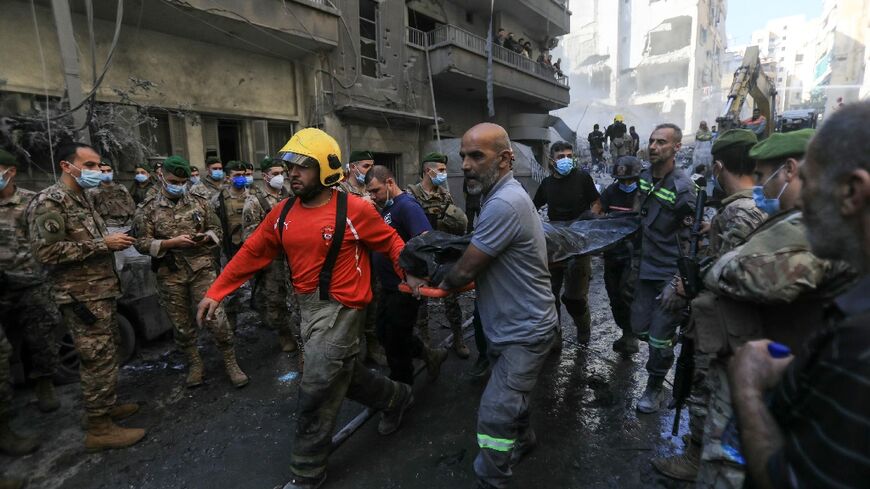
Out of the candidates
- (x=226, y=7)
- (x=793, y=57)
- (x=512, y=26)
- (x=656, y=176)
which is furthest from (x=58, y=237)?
(x=793, y=57)

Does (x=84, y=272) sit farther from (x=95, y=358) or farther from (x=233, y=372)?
(x=233, y=372)

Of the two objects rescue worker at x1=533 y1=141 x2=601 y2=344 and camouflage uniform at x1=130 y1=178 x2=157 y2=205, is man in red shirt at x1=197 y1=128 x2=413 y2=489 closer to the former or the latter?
rescue worker at x1=533 y1=141 x2=601 y2=344

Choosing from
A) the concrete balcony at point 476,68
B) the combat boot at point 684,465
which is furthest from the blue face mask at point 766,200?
the concrete balcony at point 476,68

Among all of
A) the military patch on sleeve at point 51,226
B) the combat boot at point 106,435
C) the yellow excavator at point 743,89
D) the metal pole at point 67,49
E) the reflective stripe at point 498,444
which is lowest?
the combat boot at point 106,435

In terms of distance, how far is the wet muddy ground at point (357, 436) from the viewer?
2719 mm

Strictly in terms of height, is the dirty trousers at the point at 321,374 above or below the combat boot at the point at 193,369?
above

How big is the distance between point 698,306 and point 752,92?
598 inches

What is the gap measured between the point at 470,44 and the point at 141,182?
12.0m

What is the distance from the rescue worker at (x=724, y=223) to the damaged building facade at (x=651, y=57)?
191 feet

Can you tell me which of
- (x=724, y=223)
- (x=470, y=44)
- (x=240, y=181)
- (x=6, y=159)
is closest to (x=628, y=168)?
(x=724, y=223)

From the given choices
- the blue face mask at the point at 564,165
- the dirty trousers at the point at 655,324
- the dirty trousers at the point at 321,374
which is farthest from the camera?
the blue face mask at the point at 564,165

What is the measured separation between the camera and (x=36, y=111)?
6.77 metres

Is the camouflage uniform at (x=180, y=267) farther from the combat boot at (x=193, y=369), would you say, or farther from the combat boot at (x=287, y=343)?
the combat boot at (x=287, y=343)

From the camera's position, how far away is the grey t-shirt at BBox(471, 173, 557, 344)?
207 cm
